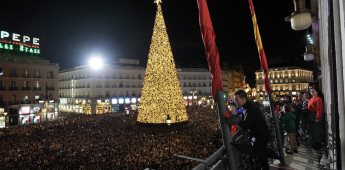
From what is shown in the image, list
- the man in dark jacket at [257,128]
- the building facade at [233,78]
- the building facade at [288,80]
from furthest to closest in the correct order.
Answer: the building facade at [233,78] < the building facade at [288,80] < the man in dark jacket at [257,128]

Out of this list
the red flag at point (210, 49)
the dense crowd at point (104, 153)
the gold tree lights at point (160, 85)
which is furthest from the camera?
the gold tree lights at point (160, 85)

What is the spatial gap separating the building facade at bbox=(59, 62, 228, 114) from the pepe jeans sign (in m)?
15.2

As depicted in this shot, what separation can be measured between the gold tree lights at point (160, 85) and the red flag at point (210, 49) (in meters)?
24.3

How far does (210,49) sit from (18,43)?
58595 millimetres

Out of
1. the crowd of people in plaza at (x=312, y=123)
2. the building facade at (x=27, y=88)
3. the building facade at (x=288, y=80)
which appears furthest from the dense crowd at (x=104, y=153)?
the building facade at (x=288, y=80)

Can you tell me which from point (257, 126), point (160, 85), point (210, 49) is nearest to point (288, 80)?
point (160, 85)

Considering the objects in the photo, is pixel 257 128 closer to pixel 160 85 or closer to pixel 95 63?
pixel 160 85

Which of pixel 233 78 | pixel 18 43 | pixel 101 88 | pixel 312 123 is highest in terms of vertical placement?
pixel 18 43

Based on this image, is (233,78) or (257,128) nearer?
(257,128)

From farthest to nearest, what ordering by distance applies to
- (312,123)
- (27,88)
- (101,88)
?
1. (101,88)
2. (27,88)
3. (312,123)

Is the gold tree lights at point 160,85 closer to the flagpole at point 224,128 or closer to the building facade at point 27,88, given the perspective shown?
the flagpole at point 224,128

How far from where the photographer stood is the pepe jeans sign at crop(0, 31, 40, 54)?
164 feet

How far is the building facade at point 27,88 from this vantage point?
47625 mm

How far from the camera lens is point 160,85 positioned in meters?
28.3
